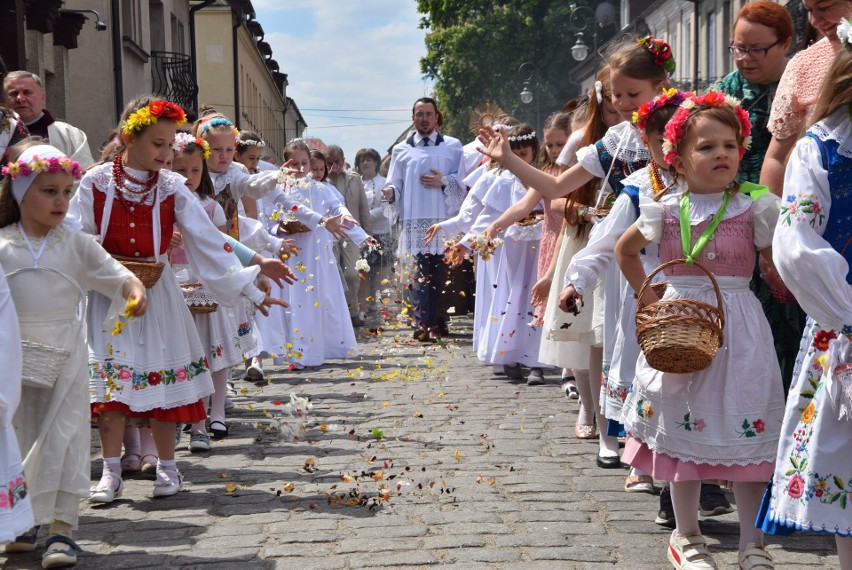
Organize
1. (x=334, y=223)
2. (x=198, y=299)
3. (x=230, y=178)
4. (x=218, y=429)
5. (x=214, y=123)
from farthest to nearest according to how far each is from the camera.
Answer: (x=334, y=223)
(x=230, y=178)
(x=214, y=123)
(x=218, y=429)
(x=198, y=299)

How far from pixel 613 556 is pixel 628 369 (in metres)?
1.03

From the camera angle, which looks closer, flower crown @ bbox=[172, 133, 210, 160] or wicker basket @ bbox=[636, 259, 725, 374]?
wicker basket @ bbox=[636, 259, 725, 374]

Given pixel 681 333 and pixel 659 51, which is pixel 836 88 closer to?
pixel 681 333

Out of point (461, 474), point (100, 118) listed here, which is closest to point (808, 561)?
point (461, 474)

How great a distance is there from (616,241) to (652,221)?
0.40 meters

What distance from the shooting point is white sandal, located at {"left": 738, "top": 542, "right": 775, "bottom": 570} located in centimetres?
461

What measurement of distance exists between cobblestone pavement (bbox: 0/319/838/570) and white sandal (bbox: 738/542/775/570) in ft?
1.22

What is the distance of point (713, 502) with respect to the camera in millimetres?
5816

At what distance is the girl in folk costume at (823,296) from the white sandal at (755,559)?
0.68 metres

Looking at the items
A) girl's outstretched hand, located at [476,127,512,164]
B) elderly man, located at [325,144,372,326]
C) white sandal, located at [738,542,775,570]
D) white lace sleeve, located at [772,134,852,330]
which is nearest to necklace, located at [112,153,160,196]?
girl's outstretched hand, located at [476,127,512,164]

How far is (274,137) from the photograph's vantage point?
238 feet

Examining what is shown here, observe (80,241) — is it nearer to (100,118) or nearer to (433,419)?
(433,419)

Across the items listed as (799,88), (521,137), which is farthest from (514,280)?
(799,88)

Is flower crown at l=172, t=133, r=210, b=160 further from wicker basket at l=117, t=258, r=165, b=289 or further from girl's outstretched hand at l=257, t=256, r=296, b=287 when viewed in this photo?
wicker basket at l=117, t=258, r=165, b=289
